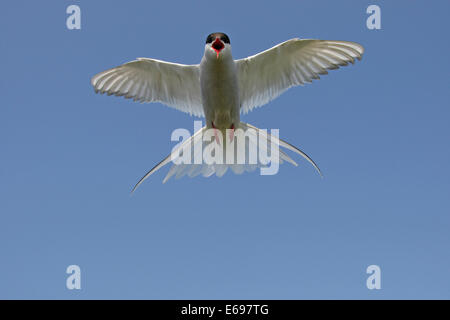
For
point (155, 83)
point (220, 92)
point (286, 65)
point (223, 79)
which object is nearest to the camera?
point (223, 79)

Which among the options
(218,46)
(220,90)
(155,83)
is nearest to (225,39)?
(218,46)

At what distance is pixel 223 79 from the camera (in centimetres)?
605

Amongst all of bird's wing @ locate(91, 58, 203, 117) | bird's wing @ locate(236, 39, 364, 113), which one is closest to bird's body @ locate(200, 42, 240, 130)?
bird's wing @ locate(236, 39, 364, 113)

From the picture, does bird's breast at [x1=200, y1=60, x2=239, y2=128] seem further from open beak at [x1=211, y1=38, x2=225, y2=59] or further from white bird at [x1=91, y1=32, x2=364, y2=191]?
open beak at [x1=211, y1=38, x2=225, y2=59]

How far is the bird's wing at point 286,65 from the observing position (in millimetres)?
6066

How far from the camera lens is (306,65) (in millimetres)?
6359

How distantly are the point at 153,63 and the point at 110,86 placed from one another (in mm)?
679

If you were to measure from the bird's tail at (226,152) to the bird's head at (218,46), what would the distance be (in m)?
1.16

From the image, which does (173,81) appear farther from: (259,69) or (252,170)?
(252,170)

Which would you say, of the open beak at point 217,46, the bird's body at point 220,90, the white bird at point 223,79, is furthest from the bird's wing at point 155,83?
the open beak at point 217,46

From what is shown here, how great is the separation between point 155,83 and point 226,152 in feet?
4.66

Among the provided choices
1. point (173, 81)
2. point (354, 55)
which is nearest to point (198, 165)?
point (173, 81)

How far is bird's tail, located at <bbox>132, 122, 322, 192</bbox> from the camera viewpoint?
6.70 meters

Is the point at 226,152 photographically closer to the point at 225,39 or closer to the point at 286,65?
the point at 286,65
